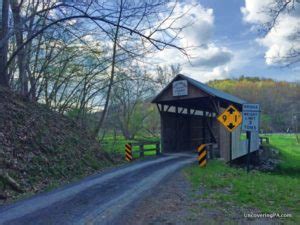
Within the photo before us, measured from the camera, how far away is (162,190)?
7.68 meters

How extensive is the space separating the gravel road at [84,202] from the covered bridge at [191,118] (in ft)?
22.4

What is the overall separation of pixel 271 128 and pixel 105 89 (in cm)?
7464

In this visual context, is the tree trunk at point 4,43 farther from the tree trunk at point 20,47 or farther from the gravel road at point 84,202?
the gravel road at point 84,202

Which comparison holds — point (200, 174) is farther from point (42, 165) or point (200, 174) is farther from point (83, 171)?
point (42, 165)

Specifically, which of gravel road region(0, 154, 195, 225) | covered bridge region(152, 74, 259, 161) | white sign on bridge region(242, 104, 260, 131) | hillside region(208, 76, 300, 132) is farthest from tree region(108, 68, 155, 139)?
hillside region(208, 76, 300, 132)

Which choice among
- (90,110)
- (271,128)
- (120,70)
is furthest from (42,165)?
(271,128)

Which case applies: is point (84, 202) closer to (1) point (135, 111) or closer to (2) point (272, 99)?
(1) point (135, 111)

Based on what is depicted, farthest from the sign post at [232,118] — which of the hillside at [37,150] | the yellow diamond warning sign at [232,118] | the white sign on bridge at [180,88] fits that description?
the hillside at [37,150]

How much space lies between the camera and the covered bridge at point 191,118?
54.3 ft

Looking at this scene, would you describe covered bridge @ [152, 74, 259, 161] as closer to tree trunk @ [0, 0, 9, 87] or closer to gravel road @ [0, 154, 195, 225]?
gravel road @ [0, 154, 195, 225]

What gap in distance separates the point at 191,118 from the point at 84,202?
16119 millimetres

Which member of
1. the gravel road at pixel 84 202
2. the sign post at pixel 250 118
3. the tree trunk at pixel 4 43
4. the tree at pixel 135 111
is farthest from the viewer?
the tree at pixel 135 111

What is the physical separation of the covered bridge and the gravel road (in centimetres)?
684

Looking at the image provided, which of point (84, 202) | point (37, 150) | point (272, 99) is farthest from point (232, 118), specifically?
point (272, 99)
